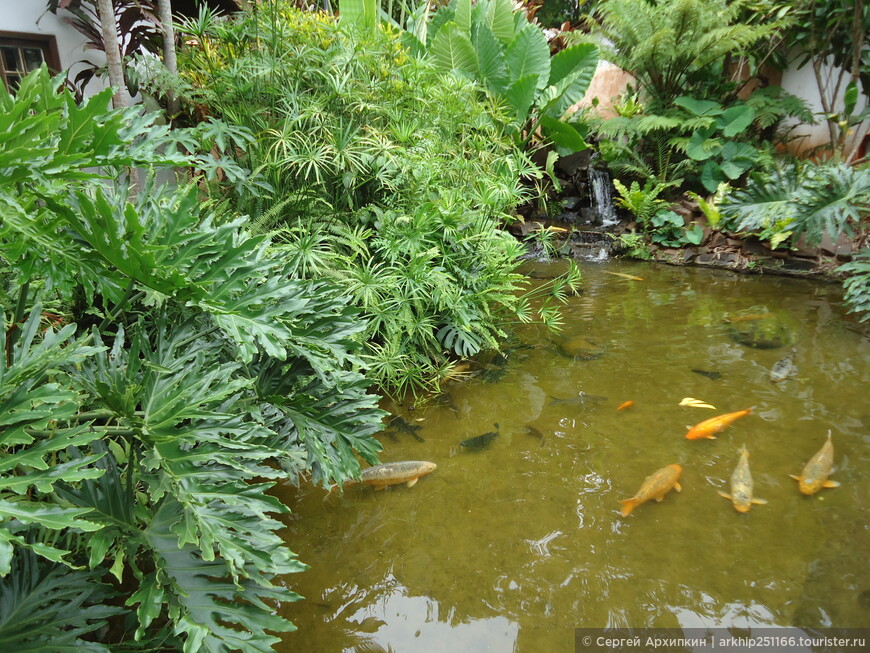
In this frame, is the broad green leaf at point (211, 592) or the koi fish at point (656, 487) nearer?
the broad green leaf at point (211, 592)

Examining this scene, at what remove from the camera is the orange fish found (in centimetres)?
282

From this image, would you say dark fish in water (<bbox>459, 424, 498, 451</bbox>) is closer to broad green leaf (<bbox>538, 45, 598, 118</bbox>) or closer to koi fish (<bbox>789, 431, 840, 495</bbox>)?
koi fish (<bbox>789, 431, 840, 495</bbox>)

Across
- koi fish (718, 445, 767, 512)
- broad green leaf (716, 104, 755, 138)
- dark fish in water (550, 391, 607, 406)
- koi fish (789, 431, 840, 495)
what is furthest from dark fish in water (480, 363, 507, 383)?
broad green leaf (716, 104, 755, 138)

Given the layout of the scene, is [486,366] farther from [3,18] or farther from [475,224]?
[3,18]

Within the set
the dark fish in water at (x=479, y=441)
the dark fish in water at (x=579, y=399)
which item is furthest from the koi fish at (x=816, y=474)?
the dark fish in water at (x=479, y=441)

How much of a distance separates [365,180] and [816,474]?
298cm

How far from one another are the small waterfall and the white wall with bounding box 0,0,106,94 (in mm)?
6628

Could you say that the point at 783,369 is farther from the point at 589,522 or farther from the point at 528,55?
the point at 528,55

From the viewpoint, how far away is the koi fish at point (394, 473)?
2.46 m

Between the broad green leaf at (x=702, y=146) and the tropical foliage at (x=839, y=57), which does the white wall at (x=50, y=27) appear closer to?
the broad green leaf at (x=702, y=146)

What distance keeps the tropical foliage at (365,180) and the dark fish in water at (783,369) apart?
187 cm

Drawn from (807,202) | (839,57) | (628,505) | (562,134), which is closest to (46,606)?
(628,505)

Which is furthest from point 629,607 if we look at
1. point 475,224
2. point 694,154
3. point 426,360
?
point 694,154

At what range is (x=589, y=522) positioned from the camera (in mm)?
2289
